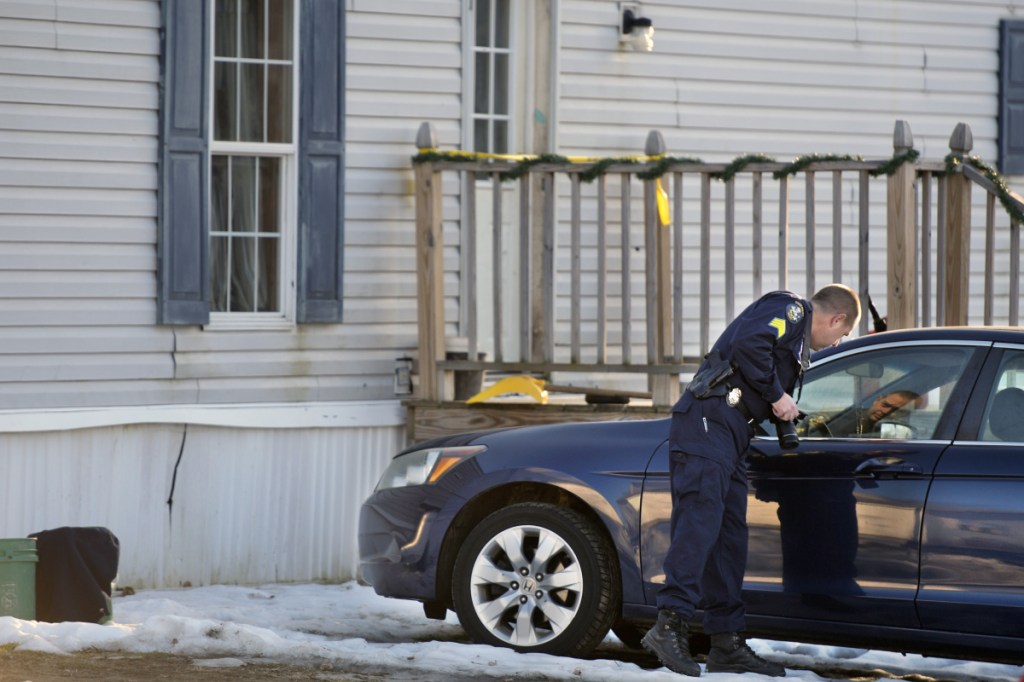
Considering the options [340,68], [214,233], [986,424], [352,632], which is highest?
[340,68]

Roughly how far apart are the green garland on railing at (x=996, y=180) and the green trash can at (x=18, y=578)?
562 cm

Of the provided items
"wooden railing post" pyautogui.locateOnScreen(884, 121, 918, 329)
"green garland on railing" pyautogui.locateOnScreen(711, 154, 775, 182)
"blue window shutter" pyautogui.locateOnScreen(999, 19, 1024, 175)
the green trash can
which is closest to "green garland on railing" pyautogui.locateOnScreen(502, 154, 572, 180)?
"green garland on railing" pyautogui.locateOnScreen(711, 154, 775, 182)

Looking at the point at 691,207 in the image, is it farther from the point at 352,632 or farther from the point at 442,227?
the point at 352,632

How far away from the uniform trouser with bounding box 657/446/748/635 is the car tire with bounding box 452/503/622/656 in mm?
424

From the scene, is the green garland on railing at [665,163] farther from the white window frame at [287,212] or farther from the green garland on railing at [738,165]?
the white window frame at [287,212]

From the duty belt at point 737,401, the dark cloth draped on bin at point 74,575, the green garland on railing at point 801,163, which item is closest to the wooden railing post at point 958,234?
the green garland on railing at point 801,163

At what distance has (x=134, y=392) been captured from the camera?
9719 mm

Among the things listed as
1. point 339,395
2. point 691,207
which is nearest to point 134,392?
point 339,395

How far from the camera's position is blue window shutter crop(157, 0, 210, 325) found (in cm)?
970

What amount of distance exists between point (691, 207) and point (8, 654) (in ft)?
18.8

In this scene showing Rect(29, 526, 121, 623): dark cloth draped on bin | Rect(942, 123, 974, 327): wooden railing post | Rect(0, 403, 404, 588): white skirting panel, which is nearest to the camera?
Rect(29, 526, 121, 623): dark cloth draped on bin

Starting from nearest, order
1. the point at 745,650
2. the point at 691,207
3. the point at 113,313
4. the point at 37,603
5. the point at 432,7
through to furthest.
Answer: the point at 745,650, the point at 37,603, the point at 113,313, the point at 432,7, the point at 691,207

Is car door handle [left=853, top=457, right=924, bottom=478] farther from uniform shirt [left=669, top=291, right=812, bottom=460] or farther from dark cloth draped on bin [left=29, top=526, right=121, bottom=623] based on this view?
dark cloth draped on bin [left=29, top=526, right=121, bottom=623]

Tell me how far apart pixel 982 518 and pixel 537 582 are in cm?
191
